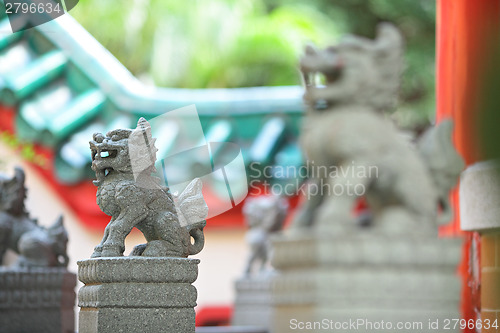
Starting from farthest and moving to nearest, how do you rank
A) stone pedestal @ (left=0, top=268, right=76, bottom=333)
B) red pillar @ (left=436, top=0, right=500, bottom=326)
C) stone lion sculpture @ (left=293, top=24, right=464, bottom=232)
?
1. stone pedestal @ (left=0, top=268, right=76, bottom=333)
2. red pillar @ (left=436, top=0, right=500, bottom=326)
3. stone lion sculpture @ (left=293, top=24, right=464, bottom=232)

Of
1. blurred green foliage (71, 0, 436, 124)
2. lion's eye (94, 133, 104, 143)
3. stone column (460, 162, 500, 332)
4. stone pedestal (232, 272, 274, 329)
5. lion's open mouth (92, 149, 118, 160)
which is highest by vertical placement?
blurred green foliage (71, 0, 436, 124)

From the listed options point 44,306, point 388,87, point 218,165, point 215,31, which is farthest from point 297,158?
point 388,87

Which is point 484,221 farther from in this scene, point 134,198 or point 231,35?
point 231,35

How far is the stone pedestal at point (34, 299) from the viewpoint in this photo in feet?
21.5

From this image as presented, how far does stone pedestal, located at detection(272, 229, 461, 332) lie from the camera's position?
3150mm

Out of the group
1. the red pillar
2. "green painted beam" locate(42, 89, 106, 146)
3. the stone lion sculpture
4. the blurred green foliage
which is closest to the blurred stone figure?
the red pillar

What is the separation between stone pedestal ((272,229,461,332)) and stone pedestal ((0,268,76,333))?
3.84 meters

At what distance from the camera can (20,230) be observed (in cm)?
692

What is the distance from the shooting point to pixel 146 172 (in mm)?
4578

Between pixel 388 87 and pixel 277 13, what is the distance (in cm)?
1616

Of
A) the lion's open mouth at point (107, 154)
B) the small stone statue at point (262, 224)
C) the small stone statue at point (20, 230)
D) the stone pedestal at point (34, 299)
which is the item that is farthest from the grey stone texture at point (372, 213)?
the small stone statue at point (262, 224)

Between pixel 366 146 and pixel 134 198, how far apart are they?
1.60 m

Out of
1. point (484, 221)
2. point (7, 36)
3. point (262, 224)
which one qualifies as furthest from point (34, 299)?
point (7, 36)

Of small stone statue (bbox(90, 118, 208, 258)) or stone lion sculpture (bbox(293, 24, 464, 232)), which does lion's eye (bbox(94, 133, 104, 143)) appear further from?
stone lion sculpture (bbox(293, 24, 464, 232))
